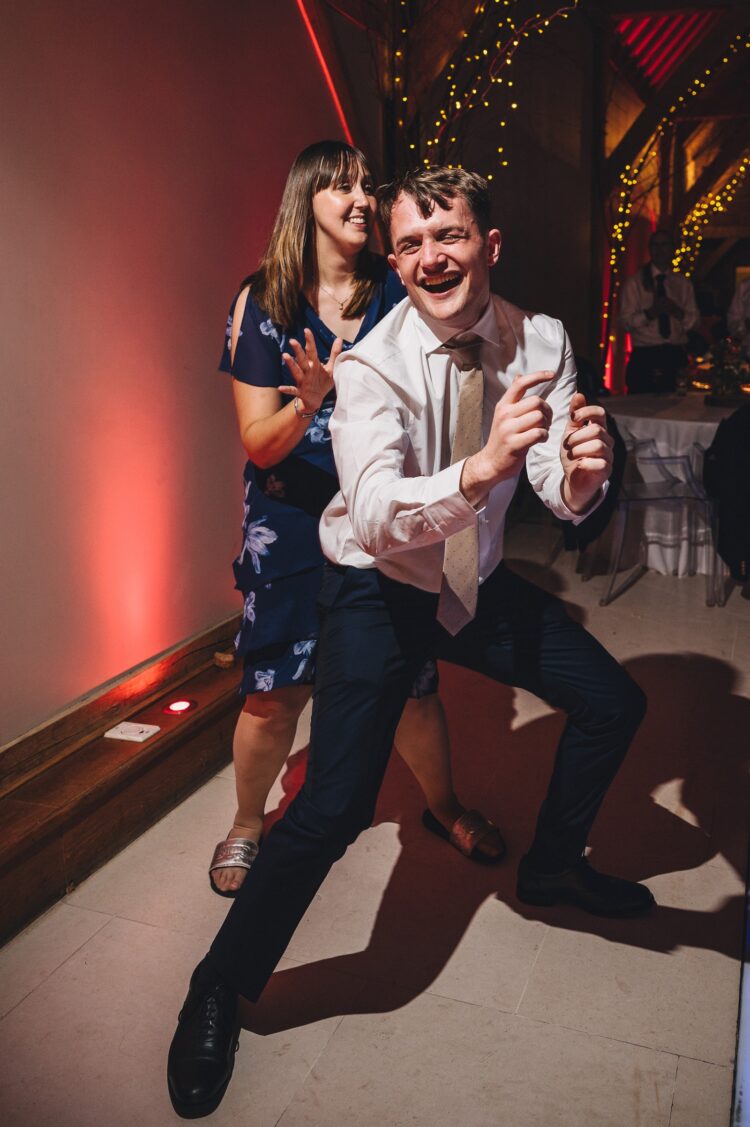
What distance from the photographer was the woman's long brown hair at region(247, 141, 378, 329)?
221cm

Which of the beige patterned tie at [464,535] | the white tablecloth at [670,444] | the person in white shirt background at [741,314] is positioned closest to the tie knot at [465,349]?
the beige patterned tie at [464,535]

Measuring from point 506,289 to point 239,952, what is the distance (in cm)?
562

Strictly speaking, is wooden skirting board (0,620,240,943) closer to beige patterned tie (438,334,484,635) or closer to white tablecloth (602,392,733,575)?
beige patterned tie (438,334,484,635)

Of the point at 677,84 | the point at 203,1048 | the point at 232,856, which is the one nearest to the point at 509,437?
the point at 203,1048

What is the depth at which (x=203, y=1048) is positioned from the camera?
182 centimetres

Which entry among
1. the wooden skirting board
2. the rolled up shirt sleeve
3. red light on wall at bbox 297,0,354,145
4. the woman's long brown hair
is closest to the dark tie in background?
red light on wall at bbox 297,0,354,145

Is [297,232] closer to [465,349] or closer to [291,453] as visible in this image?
[291,453]

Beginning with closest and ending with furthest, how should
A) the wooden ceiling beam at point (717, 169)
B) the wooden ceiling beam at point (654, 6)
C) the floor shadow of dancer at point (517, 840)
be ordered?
the floor shadow of dancer at point (517, 840)
the wooden ceiling beam at point (654, 6)
the wooden ceiling beam at point (717, 169)

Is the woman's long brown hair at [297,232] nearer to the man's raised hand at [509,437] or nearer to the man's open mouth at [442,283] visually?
the man's open mouth at [442,283]

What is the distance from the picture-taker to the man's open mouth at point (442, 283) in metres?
1.77

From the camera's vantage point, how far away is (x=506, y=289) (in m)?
6.72

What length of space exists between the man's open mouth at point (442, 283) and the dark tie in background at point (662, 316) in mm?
5407

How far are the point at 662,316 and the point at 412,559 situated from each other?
5.48m

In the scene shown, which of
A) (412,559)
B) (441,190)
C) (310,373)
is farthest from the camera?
(310,373)
